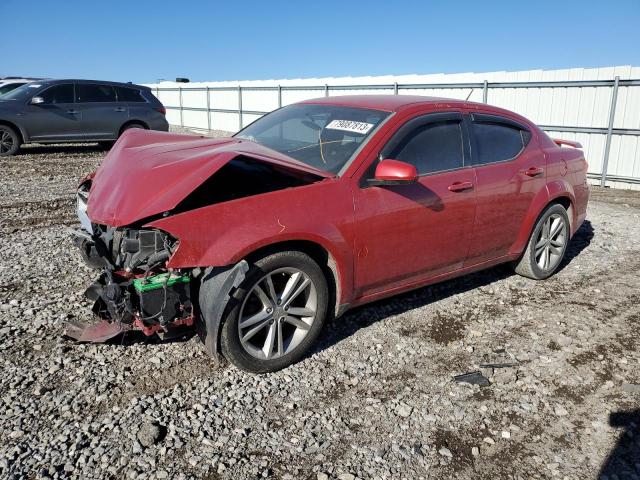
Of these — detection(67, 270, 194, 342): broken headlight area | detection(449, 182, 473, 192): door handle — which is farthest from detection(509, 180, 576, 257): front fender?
detection(67, 270, 194, 342): broken headlight area

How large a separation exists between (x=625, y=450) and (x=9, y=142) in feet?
44.8

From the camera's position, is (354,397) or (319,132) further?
(319,132)

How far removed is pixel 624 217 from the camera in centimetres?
835

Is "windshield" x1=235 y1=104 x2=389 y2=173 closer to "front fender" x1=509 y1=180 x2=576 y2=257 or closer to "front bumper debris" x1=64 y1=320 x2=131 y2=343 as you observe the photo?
"front bumper debris" x1=64 y1=320 x2=131 y2=343

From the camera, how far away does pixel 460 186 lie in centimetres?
416

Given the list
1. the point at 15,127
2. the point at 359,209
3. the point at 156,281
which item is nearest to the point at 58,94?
the point at 15,127

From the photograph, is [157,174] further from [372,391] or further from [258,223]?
[372,391]

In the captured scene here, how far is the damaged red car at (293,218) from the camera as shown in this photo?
310cm

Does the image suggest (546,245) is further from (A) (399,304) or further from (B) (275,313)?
(B) (275,313)

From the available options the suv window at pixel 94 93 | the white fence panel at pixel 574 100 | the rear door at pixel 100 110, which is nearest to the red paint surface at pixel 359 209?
the white fence panel at pixel 574 100

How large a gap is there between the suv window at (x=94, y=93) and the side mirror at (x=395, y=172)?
11804mm

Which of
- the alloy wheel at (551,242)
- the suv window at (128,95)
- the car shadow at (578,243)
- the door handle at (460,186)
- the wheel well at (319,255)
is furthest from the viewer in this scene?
the suv window at (128,95)

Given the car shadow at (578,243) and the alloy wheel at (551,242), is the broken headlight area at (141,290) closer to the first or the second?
the alloy wheel at (551,242)

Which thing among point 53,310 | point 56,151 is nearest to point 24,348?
point 53,310
